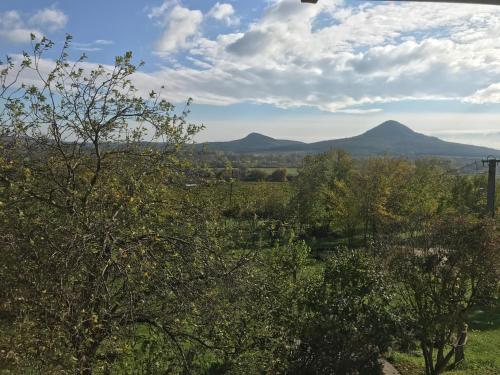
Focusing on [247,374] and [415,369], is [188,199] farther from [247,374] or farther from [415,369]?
[415,369]

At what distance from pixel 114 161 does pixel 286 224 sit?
2742 millimetres

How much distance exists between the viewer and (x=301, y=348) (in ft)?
26.6

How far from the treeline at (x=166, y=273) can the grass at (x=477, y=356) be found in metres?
1.08

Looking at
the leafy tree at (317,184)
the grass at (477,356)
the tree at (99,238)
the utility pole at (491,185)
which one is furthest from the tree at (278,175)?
the tree at (99,238)

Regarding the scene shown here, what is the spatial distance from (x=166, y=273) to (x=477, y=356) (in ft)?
31.9

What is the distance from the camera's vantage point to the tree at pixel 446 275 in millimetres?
8664

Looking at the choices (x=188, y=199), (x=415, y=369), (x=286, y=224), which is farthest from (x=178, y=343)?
(x=415, y=369)

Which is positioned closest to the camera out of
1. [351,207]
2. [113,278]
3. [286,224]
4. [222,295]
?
[113,278]

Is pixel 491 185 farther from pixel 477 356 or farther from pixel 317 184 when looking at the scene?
pixel 317 184

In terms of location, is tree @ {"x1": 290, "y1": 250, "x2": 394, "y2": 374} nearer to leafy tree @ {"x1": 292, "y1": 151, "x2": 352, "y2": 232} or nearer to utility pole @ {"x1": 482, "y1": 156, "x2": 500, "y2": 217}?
utility pole @ {"x1": 482, "y1": 156, "x2": 500, "y2": 217}

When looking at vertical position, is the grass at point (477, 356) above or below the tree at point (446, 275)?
below

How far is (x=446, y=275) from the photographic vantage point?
884 cm

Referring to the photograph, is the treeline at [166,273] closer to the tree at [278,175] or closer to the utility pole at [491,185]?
the utility pole at [491,185]

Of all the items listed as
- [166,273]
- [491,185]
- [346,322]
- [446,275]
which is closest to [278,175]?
[491,185]
